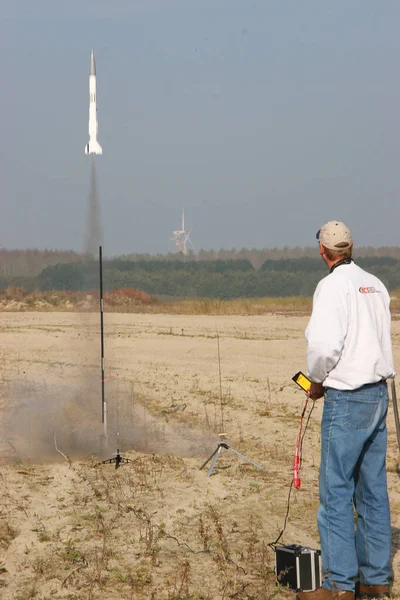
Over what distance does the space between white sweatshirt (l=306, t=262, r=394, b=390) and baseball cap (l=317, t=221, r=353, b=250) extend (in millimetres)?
197

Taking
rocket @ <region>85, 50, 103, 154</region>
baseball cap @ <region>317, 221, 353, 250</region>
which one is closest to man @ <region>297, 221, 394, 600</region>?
baseball cap @ <region>317, 221, 353, 250</region>

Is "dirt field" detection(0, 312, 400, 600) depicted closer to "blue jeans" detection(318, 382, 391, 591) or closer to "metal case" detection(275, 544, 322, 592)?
"metal case" detection(275, 544, 322, 592)

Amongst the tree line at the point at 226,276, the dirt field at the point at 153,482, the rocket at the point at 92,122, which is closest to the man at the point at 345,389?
the dirt field at the point at 153,482

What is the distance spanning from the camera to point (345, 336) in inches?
206

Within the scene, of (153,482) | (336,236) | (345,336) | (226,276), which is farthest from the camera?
(226,276)

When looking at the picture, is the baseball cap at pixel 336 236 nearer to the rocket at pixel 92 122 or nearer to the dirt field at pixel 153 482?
the dirt field at pixel 153 482

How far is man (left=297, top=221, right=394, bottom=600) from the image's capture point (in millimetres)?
5215

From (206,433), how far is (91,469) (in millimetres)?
2509

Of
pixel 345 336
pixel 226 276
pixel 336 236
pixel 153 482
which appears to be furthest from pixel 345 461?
pixel 226 276

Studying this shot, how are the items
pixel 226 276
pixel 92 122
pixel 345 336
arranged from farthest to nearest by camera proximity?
pixel 226 276 → pixel 92 122 → pixel 345 336

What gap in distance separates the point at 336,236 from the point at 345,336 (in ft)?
2.10

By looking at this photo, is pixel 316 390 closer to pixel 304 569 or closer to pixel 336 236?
pixel 336 236

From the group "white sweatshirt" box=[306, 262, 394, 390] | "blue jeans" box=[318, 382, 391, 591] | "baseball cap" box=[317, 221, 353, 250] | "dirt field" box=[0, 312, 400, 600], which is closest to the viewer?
"white sweatshirt" box=[306, 262, 394, 390]

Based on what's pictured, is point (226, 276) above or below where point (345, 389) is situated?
above
